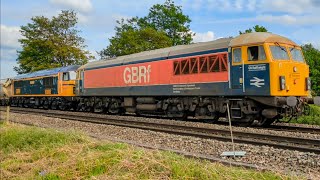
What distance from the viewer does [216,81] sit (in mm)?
16094

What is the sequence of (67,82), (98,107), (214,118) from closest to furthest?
(214,118) → (98,107) → (67,82)

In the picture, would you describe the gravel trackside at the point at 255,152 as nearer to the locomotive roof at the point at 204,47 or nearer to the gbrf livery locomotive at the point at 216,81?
the gbrf livery locomotive at the point at 216,81

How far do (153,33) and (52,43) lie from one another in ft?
42.7

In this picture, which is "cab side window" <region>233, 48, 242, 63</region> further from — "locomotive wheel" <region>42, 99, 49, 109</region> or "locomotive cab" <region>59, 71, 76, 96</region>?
"locomotive wheel" <region>42, 99, 49, 109</region>

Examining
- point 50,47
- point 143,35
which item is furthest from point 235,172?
point 50,47

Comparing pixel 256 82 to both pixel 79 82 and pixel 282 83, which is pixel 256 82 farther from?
pixel 79 82

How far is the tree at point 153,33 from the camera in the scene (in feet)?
156

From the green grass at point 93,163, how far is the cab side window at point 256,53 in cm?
751

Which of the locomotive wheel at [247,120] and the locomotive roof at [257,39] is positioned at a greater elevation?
the locomotive roof at [257,39]

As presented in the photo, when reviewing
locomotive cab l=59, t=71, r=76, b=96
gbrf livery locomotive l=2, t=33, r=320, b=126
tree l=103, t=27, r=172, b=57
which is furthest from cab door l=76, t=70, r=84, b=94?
tree l=103, t=27, r=172, b=57

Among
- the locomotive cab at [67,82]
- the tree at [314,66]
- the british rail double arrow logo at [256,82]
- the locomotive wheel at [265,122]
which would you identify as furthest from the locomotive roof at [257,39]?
the tree at [314,66]

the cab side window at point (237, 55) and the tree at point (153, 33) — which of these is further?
the tree at point (153, 33)

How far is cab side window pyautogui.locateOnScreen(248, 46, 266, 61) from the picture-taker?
1459 cm

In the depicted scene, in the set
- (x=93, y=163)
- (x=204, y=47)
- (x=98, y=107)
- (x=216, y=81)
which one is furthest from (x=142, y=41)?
(x=93, y=163)
